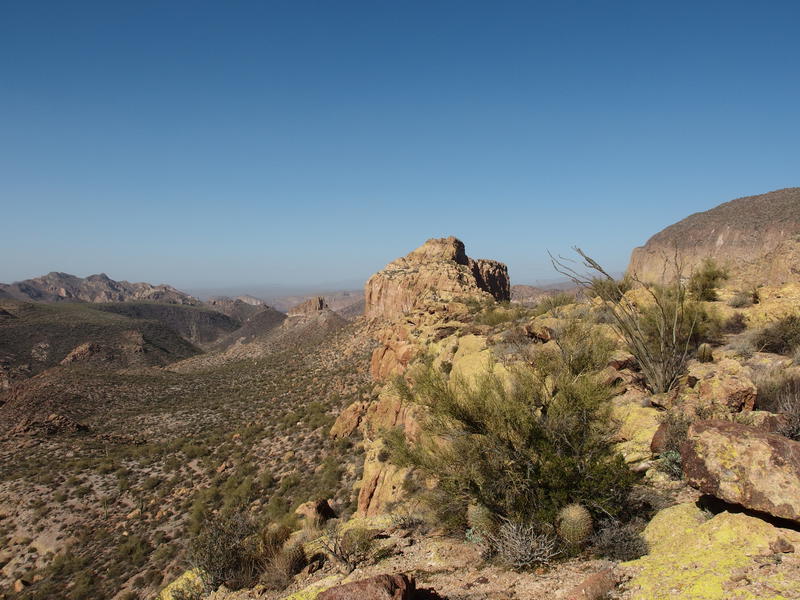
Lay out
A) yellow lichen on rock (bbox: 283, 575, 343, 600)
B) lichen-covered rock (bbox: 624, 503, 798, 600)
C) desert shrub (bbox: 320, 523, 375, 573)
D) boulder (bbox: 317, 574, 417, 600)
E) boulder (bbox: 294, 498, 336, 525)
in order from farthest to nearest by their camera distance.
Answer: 1. boulder (bbox: 294, 498, 336, 525)
2. desert shrub (bbox: 320, 523, 375, 573)
3. yellow lichen on rock (bbox: 283, 575, 343, 600)
4. boulder (bbox: 317, 574, 417, 600)
5. lichen-covered rock (bbox: 624, 503, 798, 600)

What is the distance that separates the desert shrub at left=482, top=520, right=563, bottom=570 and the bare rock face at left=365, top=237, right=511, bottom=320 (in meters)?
29.3

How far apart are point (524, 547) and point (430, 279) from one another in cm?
4021

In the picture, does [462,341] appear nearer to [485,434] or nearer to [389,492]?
[389,492]

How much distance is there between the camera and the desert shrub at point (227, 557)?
24.1 ft

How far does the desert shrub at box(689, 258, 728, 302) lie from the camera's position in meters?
15.9

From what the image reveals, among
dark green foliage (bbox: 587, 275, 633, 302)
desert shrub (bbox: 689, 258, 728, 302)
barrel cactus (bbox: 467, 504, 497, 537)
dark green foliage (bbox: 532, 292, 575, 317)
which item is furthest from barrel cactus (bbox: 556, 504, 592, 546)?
dark green foliage (bbox: 532, 292, 575, 317)

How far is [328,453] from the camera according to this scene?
77.2 feet

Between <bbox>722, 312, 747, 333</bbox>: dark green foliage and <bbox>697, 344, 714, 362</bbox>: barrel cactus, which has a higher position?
<bbox>722, 312, 747, 333</bbox>: dark green foliage

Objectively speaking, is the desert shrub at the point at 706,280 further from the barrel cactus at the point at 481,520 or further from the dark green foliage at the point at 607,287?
the barrel cactus at the point at 481,520

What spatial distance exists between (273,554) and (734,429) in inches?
313

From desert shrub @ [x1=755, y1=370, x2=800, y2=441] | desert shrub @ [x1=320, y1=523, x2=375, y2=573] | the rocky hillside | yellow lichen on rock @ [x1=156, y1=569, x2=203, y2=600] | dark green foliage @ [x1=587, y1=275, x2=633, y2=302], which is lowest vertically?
yellow lichen on rock @ [x1=156, y1=569, x2=203, y2=600]

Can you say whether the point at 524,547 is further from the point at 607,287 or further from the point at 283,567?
the point at 607,287

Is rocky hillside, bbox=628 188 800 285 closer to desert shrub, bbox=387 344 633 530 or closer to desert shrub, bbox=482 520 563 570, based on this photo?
desert shrub, bbox=387 344 633 530

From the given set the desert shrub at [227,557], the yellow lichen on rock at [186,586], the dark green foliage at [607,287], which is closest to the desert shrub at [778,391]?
the dark green foliage at [607,287]
